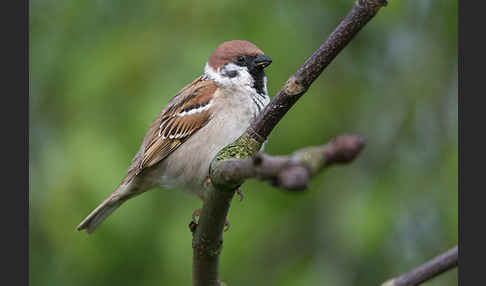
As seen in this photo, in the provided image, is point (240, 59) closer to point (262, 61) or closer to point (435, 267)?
point (262, 61)

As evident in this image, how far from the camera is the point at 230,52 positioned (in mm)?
3086

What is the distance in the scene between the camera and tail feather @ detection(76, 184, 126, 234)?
9.86ft

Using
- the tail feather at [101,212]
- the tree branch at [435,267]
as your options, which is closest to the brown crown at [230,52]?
the tail feather at [101,212]

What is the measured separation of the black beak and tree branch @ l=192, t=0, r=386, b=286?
42.7 inches

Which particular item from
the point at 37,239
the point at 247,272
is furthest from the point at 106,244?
the point at 247,272

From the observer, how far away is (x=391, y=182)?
10.7 ft

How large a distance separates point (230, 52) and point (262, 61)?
0.74 feet

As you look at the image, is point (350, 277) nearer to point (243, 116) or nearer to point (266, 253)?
point (266, 253)

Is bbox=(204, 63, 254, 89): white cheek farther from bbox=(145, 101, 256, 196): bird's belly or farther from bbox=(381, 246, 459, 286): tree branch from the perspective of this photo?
bbox=(381, 246, 459, 286): tree branch

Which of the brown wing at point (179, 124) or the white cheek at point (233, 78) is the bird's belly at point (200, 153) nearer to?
the brown wing at point (179, 124)

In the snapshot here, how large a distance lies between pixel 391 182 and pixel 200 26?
146 centimetres

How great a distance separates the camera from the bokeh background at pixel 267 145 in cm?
298

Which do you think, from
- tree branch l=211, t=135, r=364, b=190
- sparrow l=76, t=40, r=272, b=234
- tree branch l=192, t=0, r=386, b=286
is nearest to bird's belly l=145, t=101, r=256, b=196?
sparrow l=76, t=40, r=272, b=234

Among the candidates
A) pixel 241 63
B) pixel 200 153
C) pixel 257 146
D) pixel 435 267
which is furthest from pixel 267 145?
pixel 435 267
